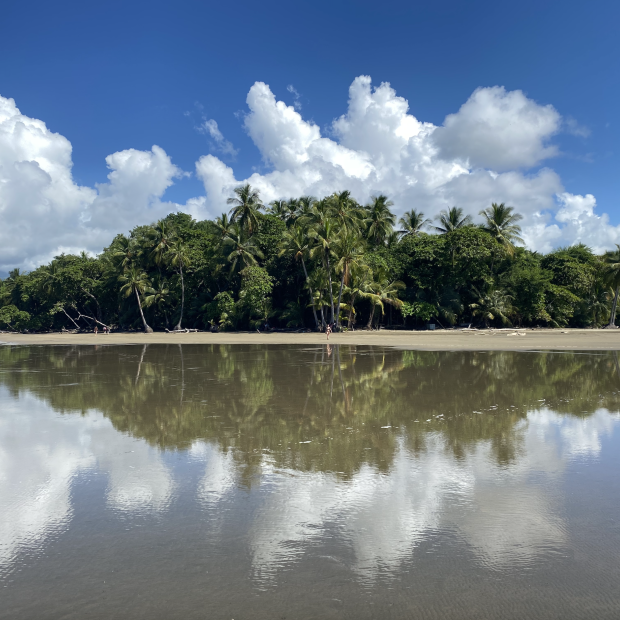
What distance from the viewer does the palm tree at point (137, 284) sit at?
51547mm

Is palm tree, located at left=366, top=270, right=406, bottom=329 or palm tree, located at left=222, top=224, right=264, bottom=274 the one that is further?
palm tree, located at left=222, top=224, right=264, bottom=274

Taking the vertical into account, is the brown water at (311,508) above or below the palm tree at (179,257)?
below

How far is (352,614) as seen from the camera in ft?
10.9

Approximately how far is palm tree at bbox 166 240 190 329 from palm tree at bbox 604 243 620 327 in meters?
41.7

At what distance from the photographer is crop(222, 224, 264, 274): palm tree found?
48.0 metres

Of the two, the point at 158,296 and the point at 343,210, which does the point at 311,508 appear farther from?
the point at 158,296

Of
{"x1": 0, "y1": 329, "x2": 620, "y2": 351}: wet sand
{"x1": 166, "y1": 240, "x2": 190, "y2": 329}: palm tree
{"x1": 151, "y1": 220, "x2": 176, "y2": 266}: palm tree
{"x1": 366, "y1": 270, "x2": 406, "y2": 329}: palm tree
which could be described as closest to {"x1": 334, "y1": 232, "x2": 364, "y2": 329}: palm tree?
{"x1": 366, "y1": 270, "x2": 406, "y2": 329}: palm tree

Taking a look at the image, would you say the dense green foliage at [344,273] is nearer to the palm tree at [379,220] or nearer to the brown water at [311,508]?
the palm tree at [379,220]

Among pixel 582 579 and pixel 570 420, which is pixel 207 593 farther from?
pixel 570 420

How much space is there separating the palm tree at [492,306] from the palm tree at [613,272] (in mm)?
11977

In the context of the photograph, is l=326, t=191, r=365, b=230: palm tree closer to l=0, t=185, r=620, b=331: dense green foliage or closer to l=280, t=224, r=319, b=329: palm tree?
l=0, t=185, r=620, b=331: dense green foliage

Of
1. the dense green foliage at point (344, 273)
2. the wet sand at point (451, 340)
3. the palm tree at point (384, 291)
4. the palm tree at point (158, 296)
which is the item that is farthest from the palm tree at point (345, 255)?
the palm tree at point (158, 296)

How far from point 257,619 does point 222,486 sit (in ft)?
8.29

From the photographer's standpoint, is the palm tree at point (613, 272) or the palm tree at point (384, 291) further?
the palm tree at point (613, 272)
